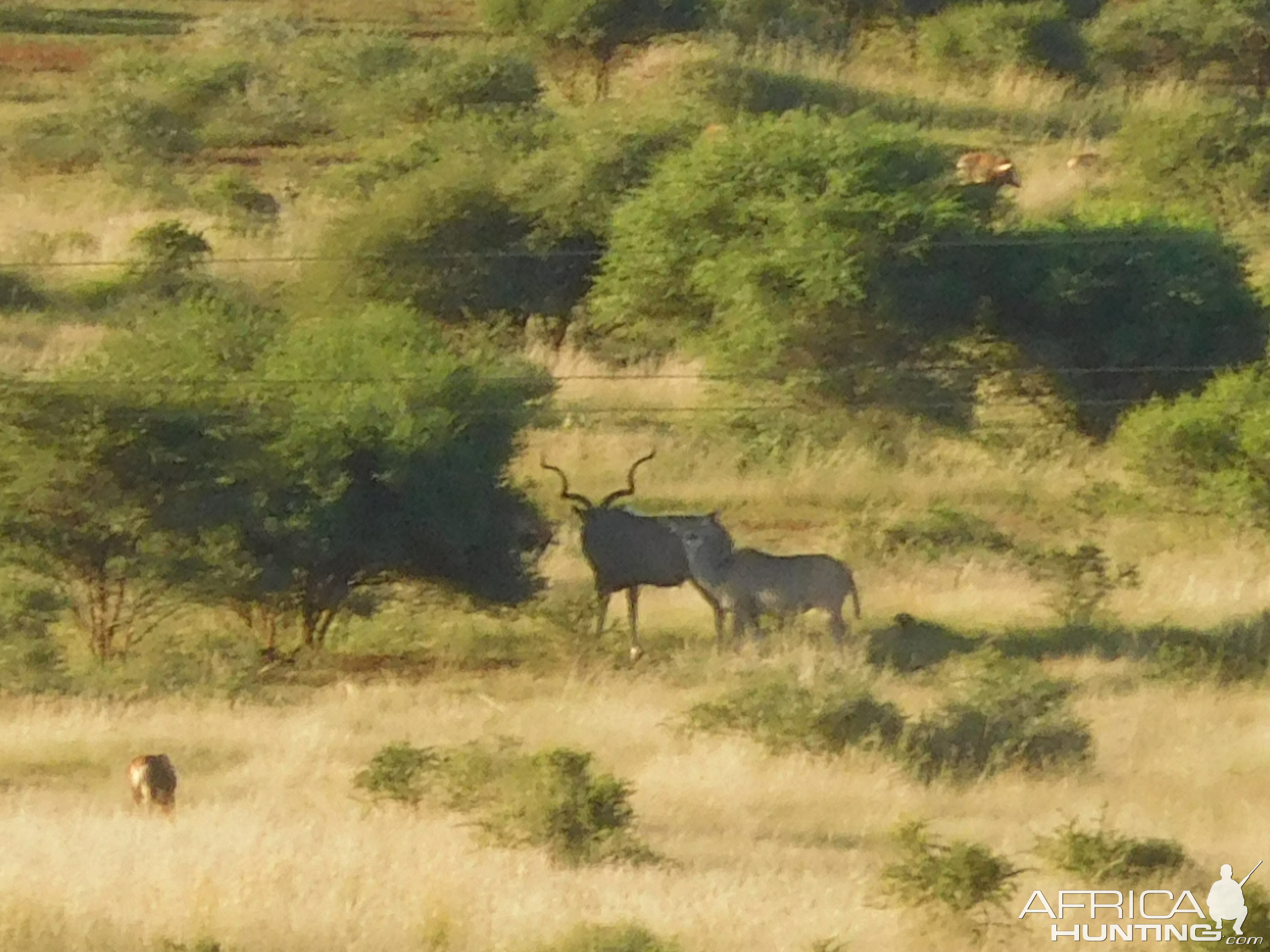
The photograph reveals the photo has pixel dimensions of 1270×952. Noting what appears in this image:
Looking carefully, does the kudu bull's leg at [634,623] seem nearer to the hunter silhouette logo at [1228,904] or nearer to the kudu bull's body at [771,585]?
the kudu bull's body at [771,585]

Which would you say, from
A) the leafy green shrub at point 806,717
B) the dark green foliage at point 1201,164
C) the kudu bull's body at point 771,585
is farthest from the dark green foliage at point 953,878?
the dark green foliage at point 1201,164

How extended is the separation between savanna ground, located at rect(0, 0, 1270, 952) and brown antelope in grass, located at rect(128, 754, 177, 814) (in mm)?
239

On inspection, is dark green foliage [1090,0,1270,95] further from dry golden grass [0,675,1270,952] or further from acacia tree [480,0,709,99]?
dry golden grass [0,675,1270,952]

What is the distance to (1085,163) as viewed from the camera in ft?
107

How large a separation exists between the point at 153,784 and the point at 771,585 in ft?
17.3

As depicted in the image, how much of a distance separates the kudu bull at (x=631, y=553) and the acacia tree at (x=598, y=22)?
22.5 meters

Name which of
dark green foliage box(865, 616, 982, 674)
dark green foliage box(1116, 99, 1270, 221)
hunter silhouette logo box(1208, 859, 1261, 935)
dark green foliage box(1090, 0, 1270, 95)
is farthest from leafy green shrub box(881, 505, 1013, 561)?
dark green foliage box(1090, 0, 1270, 95)

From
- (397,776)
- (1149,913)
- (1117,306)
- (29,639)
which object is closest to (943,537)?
(1117,306)

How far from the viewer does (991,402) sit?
22969 millimetres

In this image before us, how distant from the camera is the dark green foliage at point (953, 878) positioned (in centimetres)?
907

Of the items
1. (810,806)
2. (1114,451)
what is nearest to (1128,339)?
(1114,451)

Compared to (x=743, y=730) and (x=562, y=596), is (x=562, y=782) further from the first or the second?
(x=562, y=596)

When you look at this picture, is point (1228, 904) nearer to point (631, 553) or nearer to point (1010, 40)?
point (631, 553)

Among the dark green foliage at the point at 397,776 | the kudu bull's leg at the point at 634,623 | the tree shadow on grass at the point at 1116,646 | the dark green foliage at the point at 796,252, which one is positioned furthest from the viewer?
the dark green foliage at the point at 796,252
